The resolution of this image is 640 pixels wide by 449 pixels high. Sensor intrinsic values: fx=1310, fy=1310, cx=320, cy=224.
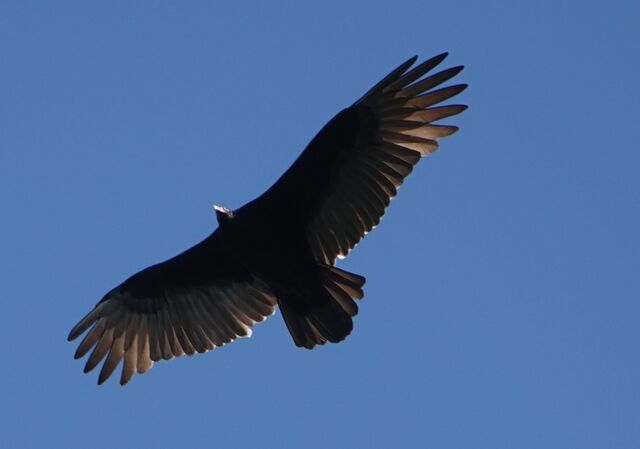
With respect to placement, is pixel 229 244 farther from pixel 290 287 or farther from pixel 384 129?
pixel 384 129

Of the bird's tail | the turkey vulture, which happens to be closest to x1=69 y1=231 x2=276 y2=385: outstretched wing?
the turkey vulture

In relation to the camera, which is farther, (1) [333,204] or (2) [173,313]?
(2) [173,313]

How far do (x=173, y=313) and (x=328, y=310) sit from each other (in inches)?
70.5

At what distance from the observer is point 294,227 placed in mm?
10242

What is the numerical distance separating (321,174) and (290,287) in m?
0.91

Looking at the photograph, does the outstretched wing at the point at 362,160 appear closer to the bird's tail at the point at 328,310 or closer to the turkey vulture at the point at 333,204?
the turkey vulture at the point at 333,204

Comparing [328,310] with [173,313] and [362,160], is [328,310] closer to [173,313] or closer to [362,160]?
[362,160]

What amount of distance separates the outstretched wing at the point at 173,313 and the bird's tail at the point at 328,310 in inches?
36.4

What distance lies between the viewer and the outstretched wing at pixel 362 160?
9828mm

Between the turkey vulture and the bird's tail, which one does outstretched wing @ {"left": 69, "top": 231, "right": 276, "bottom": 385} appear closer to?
the turkey vulture

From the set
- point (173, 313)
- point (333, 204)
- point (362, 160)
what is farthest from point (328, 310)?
point (173, 313)

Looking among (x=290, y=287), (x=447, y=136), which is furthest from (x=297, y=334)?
(x=447, y=136)

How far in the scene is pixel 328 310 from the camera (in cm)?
989

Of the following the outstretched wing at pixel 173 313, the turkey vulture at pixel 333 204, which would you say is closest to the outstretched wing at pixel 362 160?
the turkey vulture at pixel 333 204
